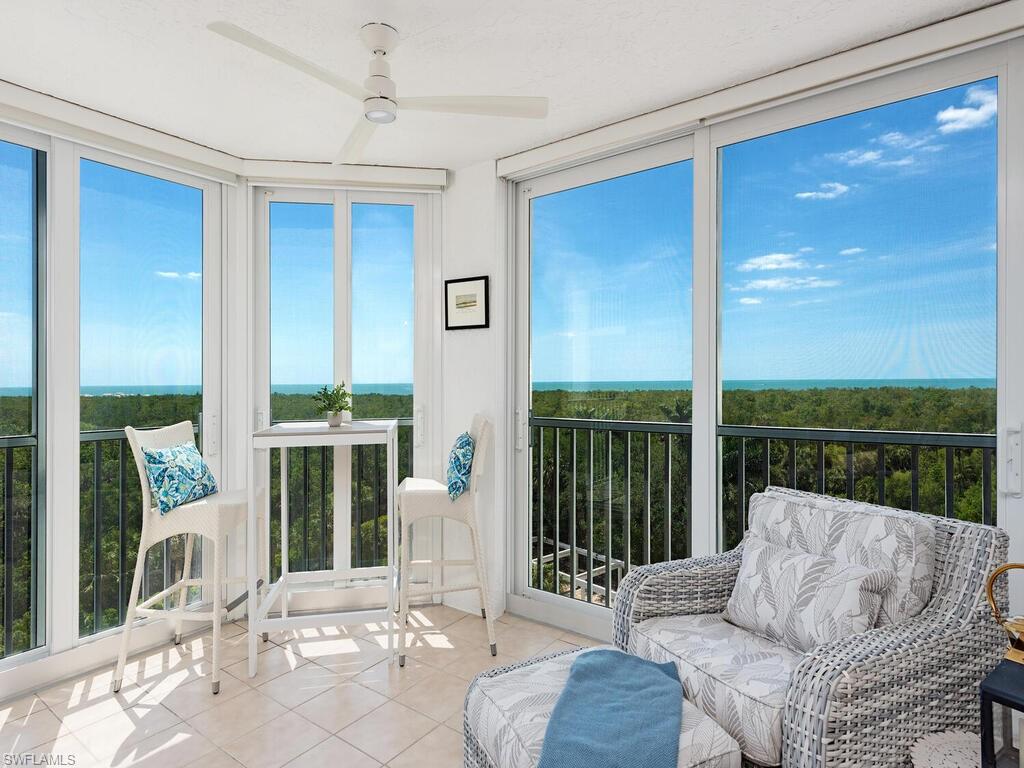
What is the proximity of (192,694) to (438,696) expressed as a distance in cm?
103

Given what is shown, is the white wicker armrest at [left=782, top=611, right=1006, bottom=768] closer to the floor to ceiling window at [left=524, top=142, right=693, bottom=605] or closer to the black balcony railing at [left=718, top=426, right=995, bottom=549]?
the black balcony railing at [left=718, top=426, right=995, bottom=549]

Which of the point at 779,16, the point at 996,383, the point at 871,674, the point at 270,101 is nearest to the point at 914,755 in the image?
the point at 871,674

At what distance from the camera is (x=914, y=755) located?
1.50 metres

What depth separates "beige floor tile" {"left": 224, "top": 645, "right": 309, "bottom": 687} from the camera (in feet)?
8.71

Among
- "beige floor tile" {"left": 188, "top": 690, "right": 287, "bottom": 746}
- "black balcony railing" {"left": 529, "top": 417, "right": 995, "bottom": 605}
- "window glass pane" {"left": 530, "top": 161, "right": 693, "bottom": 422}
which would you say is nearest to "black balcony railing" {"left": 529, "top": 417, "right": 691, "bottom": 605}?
"black balcony railing" {"left": 529, "top": 417, "right": 995, "bottom": 605}

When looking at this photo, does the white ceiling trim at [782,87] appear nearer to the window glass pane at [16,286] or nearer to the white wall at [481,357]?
the white wall at [481,357]

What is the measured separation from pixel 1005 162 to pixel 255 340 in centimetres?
350

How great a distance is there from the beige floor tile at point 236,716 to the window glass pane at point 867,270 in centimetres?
228

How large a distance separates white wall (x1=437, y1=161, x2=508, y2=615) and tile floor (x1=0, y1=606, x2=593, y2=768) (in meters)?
0.49

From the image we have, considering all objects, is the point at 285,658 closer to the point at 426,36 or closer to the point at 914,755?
the point at 914,755

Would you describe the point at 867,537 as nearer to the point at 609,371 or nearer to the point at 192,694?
the point at 609,371

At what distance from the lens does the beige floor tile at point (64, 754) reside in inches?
80.7

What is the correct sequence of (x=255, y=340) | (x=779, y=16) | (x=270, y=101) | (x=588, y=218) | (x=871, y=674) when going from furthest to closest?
1. (x=255, y=340)
2. (x=588, y=218)
3. (x=270, y=101)
4. (x=779, y=16)
5. (x=871, y=674)

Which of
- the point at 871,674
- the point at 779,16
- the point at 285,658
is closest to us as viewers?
the point at 871,674
